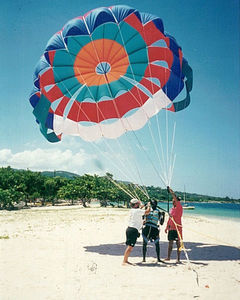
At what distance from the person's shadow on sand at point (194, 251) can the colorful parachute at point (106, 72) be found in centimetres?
417

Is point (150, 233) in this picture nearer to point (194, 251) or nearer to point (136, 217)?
point (136, 217)

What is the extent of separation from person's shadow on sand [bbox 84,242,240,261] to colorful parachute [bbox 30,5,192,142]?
164 inches

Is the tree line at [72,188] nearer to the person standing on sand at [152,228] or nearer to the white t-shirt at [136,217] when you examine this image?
the person standing on sand at [152,228]

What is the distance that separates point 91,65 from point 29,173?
41935mm

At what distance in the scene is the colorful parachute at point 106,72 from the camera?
7.35 m

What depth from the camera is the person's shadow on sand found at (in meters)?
6.84

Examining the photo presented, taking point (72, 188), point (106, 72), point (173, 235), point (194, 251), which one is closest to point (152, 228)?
point (173, 235)

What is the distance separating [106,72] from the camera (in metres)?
8.91

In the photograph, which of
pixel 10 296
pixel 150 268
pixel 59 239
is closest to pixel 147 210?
pixel 150 268

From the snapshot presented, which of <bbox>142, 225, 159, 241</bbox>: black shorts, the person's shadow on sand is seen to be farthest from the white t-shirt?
the person's shadow on sand

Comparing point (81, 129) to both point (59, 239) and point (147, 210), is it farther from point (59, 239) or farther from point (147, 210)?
point (147, 210)

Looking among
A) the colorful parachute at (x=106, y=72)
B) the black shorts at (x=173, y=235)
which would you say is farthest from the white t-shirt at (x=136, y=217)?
the colorful parachute at (x=106, y=72)

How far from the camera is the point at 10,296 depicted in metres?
4.08

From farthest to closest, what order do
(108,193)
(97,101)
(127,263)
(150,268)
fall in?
(108,193) → (97,101) → (127,263) → (150,268)
